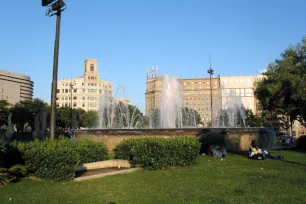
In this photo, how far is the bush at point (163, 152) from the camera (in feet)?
35.5

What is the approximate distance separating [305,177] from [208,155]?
6016 mm

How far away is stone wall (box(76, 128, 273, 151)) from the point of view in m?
15.9

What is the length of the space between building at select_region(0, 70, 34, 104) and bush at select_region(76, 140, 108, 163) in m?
116

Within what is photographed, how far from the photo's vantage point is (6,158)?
30.4 ft

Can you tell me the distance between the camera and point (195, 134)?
52.7ft

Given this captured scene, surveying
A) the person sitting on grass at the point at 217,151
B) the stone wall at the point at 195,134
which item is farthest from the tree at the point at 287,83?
the person sitting on grass at the point at 217,151

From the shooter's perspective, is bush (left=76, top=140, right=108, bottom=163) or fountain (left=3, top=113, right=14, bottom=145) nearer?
fountain (left=3, top=113, right=14, bottom=145)

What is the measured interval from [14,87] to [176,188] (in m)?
132

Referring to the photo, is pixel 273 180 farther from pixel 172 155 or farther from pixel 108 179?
pixel 108 179

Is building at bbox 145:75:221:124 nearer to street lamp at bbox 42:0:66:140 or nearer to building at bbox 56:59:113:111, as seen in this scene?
building at bbox 56:59:113:111

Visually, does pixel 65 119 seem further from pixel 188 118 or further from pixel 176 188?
pixel 176 188

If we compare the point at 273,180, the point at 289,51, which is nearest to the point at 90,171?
the point at 273,180

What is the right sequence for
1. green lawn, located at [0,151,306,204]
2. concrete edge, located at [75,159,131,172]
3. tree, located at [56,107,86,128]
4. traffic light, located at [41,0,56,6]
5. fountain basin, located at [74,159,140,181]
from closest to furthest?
green lawn, located at [0,151,306,204] → traffic light, located at [41,0,56,6] → fountain basin, located at [74,159,140,181] → concrete edge, located at [75,159,131,172] → tree, located at [56,107,86,128]

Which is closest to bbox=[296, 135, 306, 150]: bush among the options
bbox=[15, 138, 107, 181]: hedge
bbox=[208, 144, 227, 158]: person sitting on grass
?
bbox=[208, 144, 227, 158]: person sitting on grass
